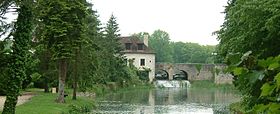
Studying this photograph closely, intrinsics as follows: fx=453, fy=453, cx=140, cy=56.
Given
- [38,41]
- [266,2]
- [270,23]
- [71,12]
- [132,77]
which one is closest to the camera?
[270,23]

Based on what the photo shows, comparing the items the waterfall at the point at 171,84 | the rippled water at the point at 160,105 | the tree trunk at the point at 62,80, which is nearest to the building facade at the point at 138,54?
the waterfall at the point at 171,84

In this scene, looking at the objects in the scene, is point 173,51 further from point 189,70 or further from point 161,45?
point 189,70

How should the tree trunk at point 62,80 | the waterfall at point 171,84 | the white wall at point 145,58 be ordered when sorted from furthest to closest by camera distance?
the white wall at point 145,58
the waterfall at point 171,84
the tree trunk at point 62,80

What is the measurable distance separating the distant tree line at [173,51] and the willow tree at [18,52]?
83886mm

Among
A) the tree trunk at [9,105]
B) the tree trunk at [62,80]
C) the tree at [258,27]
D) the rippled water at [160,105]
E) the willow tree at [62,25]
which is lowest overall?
the rippled water at [160,105]

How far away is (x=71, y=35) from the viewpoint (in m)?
27.4

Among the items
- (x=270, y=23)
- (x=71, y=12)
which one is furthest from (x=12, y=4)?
(x=270, y=23)

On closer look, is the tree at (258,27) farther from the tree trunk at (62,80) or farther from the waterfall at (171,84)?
the waterfall at (171,84)

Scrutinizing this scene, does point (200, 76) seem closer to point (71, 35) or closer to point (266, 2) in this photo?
point (71, 35)

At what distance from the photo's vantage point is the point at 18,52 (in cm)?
1756

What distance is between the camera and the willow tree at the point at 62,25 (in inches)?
1038

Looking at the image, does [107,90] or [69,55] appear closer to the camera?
[69,55]

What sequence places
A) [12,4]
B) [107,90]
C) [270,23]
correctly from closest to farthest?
[270,23] < [12,4] < [107,90]

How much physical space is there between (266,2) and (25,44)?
9.18 metres
